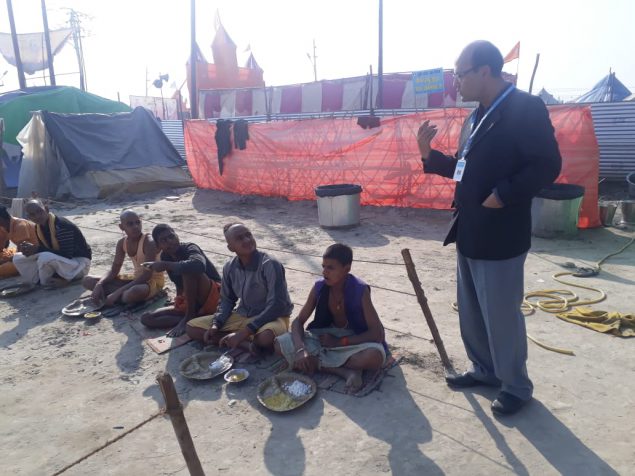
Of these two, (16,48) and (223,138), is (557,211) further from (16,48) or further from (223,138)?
(16,48)

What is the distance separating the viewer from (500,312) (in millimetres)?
2535

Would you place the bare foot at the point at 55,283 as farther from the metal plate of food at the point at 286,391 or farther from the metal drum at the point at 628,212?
the metal drum at the point at 628,212

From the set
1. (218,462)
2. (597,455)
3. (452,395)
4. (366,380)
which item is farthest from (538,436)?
(218,462)

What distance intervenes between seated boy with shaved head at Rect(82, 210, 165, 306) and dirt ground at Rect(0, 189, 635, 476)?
281 millimetres

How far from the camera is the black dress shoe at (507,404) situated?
8.66 feet

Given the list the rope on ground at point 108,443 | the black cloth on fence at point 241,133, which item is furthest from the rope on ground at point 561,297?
the black cloth on fence at point 241,133

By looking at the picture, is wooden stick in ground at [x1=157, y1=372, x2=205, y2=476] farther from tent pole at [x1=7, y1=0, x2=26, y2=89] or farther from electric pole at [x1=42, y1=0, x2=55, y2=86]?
electric pole at [x1=42, y1=0, x2=55, y2=86]

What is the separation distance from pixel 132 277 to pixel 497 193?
3.97 meters

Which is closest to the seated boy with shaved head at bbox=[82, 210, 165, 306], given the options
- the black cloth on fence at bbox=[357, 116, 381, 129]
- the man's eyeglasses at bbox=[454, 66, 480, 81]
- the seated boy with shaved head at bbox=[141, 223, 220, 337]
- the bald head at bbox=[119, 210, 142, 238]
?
the bald head at bbox=[119, 210, 142, 238]

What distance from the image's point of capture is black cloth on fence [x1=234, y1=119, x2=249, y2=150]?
36.1 ft

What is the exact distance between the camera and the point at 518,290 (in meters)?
2.53

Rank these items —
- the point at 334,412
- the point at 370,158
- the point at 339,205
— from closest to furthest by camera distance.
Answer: the point at 334,412 < the point at 339,205 < the point at 370,158

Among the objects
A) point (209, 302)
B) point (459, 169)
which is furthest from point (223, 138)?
point (459, 169)

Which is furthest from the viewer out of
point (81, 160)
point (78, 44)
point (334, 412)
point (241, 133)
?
point (78, 44)
